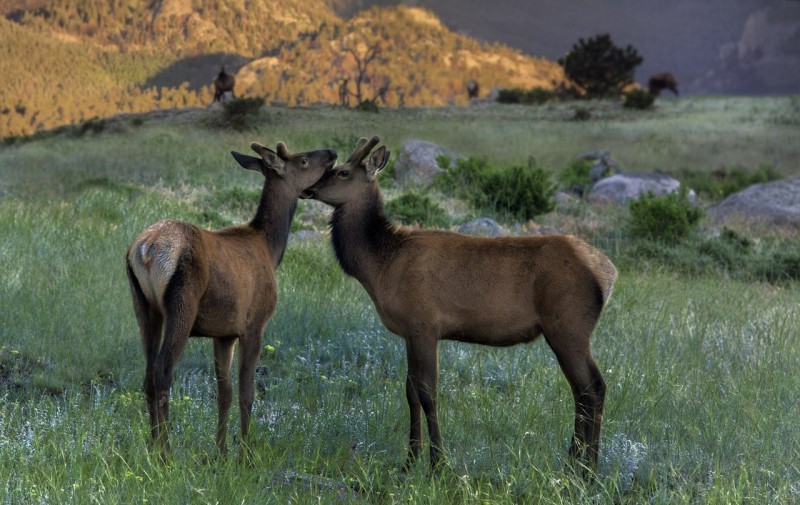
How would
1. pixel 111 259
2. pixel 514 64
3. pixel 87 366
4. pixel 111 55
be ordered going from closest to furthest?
1. pixel 87 366
2. pixel 111 259
3. pixel 111 55
4. pixel 514 64

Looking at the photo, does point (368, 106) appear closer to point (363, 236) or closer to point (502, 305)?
point (363, 236)

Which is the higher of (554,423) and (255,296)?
(255,296)

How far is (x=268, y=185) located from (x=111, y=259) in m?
4.37

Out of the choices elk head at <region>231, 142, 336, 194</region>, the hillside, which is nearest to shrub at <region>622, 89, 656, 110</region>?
the hillside

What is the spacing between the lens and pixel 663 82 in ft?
210

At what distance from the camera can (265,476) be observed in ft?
16.6

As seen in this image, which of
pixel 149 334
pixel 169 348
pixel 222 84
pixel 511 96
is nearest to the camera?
pixel 169 348

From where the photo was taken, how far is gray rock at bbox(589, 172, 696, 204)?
22172 millimetres

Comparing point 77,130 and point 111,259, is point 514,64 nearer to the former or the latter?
point 77,130

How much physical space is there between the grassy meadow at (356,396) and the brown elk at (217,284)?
0.36 meters

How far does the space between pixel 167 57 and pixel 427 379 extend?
2950 centimetres

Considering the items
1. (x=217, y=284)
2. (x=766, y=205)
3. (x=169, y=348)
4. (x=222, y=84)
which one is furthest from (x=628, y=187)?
(x=169, y=348)

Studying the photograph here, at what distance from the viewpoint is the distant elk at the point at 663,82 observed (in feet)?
210

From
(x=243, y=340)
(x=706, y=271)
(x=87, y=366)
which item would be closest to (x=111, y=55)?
(x=706, y=271)
